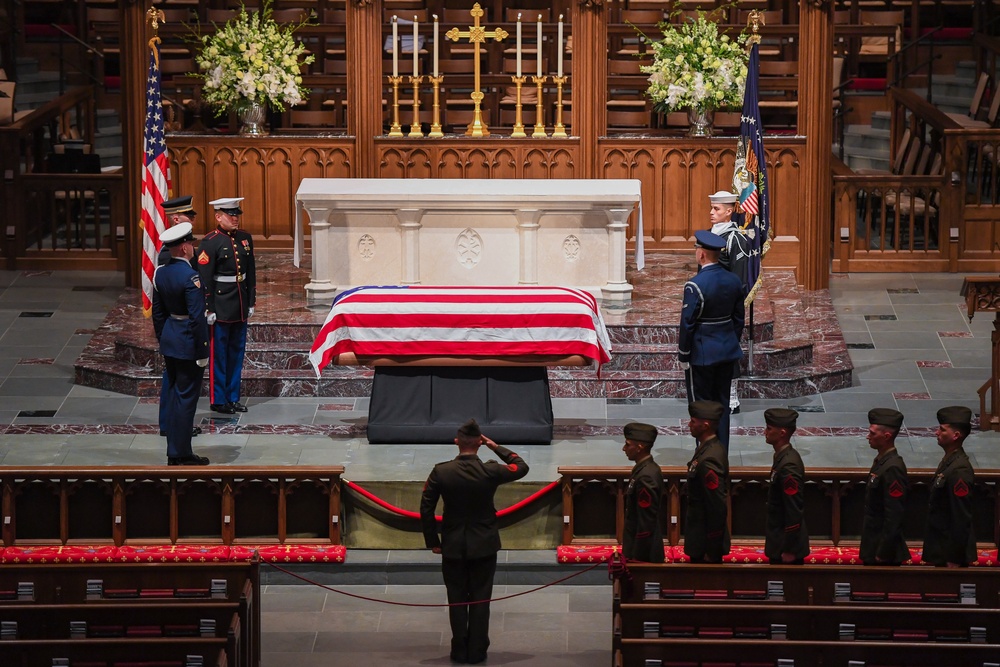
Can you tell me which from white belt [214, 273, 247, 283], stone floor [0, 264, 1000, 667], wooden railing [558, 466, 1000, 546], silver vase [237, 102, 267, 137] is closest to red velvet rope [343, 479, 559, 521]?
wooden railing [558, 466, 1000, 546]

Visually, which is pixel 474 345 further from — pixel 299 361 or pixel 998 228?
pixel 998 228

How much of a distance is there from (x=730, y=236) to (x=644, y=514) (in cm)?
372

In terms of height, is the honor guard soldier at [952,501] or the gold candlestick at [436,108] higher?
the gold candlestick at [436,108]

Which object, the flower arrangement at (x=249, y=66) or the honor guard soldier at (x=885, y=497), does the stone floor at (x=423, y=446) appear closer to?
the honor guard soldier at (x=885, y=497)

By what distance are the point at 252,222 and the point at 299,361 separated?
3187 millimetres

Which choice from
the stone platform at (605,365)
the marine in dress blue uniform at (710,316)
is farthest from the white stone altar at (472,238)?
the marine in dress blue uniform at (710,316)

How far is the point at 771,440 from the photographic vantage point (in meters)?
8.42

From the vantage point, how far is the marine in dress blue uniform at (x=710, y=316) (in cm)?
1045

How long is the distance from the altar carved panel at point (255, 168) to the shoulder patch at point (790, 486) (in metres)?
7.95

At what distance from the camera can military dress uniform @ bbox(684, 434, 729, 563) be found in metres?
8.38

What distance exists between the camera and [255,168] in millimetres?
15531

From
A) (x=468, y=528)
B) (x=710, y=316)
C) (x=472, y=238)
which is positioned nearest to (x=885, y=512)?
(x=468, y=528)

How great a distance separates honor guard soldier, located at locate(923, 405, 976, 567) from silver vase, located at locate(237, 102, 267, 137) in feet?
28.3

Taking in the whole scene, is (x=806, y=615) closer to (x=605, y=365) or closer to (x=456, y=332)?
(x=456, y=332)
